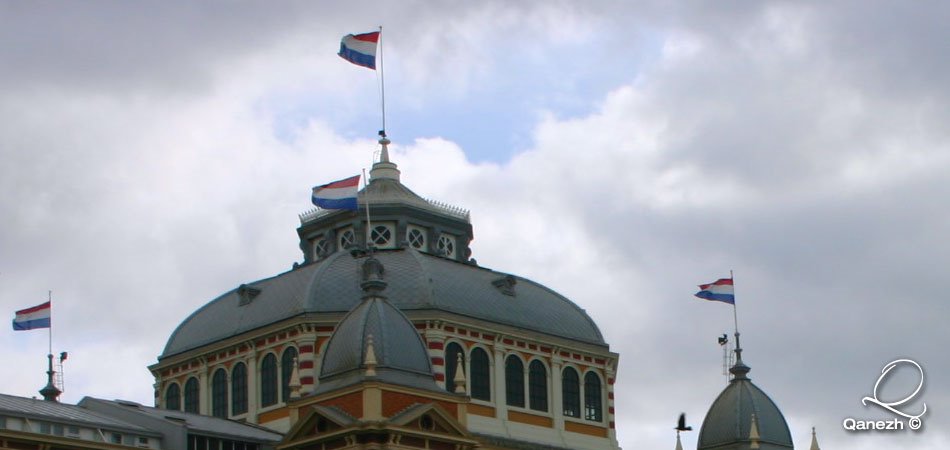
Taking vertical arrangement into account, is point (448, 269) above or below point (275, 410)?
above

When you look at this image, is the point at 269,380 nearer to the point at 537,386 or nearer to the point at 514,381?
the point at 514,381

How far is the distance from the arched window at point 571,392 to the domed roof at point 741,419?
25.2ft

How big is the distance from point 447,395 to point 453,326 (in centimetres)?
1245

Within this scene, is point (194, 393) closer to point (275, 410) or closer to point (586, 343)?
point (275, 410)

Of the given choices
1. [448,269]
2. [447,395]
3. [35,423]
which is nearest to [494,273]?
[448,269]

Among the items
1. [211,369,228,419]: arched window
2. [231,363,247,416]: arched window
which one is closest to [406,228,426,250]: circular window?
[231,363,247,416]: arched window

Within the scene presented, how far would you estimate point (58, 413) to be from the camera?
333 ft

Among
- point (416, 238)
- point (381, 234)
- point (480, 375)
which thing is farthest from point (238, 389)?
point (416, 238)

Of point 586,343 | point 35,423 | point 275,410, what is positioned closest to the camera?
point 35,423

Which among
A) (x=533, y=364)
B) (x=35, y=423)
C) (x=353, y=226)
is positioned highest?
(x=353, y=226)

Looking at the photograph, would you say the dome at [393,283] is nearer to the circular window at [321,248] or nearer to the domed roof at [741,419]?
the circular window at [321,248]

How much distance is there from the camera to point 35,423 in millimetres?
98875

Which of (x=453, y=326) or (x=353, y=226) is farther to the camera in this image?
(x=353, y=226)

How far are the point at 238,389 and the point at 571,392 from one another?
19.2m
